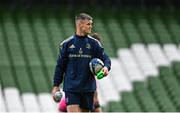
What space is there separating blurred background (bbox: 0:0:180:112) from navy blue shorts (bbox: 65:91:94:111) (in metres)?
5.18

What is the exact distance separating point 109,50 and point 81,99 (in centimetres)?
790

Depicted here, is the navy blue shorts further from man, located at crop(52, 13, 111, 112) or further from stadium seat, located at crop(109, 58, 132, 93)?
stadium seat, located at crop(109, 58, 132, 93)

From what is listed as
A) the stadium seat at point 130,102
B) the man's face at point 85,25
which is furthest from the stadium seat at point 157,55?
the man's face at point 85,25

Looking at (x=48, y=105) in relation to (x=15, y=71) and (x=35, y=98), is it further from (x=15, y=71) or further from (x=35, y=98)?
(x=15, y=71)

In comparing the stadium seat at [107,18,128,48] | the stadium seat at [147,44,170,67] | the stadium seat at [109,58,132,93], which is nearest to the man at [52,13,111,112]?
the stadium seat at [109,58,132,93]

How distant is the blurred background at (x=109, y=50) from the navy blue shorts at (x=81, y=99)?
204 inches

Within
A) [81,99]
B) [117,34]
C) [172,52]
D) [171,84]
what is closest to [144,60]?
[172,52]

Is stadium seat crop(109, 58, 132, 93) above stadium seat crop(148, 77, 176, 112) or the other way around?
above

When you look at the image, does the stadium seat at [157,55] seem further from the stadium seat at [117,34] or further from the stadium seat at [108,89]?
the stadium seat at [108,89]

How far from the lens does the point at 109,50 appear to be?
51.6 feet

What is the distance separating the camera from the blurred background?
13656 mm

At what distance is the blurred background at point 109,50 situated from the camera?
13.7 meters

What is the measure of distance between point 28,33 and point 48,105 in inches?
132

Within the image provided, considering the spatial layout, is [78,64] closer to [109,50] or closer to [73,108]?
[73,108]
